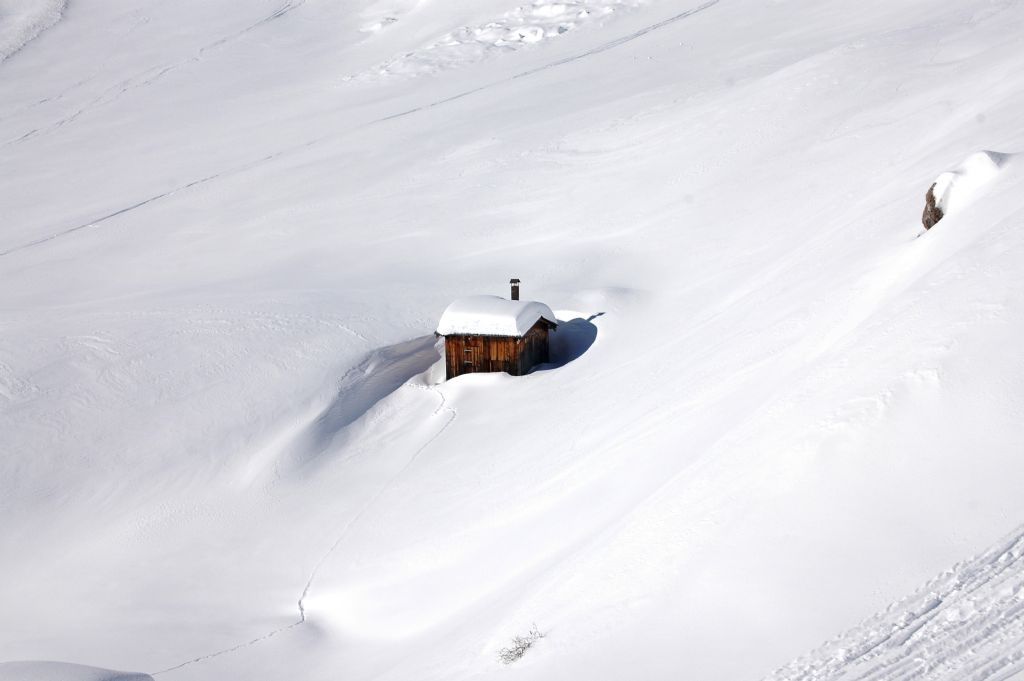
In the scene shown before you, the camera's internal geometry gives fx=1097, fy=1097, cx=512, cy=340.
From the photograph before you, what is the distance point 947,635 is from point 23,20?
56564 millimetres

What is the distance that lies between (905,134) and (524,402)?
12217 mm

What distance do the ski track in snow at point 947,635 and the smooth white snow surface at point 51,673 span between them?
26.4 feet

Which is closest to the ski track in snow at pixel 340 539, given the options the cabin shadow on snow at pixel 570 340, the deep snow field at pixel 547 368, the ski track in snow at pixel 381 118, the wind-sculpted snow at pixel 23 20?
the deep snow field at pixel 547 368

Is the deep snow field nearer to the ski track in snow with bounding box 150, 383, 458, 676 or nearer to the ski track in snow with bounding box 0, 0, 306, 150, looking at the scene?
the ski track in snow with bounding box 150, 383, 458, 676

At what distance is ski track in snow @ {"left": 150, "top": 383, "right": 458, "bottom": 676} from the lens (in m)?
14.8

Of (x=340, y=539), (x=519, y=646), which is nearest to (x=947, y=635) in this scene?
(x=519, y=646)

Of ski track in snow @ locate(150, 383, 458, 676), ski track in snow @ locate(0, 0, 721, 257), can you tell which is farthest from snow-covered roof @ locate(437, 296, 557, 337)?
ski track in snow @ locate(0, 0, 721, 257)

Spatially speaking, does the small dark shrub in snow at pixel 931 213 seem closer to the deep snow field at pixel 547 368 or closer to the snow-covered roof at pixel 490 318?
the deep snow field at pixel 547 368

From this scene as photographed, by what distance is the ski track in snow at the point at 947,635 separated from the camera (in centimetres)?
767

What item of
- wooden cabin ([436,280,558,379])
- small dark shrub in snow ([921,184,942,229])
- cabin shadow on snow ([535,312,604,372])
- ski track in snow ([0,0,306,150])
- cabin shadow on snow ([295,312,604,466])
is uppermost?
ski track in snow ([0,0,306,150])

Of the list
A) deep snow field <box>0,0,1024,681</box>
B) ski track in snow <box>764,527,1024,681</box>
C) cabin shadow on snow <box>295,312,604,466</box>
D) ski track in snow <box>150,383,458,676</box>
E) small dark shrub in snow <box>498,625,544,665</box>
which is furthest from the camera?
cabin shadow on snow <box>295,312,604,466</box>

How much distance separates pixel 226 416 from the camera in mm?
20734

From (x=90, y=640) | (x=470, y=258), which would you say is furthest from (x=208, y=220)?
(x=90, y=640)

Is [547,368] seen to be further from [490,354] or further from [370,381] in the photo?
[370,381]
